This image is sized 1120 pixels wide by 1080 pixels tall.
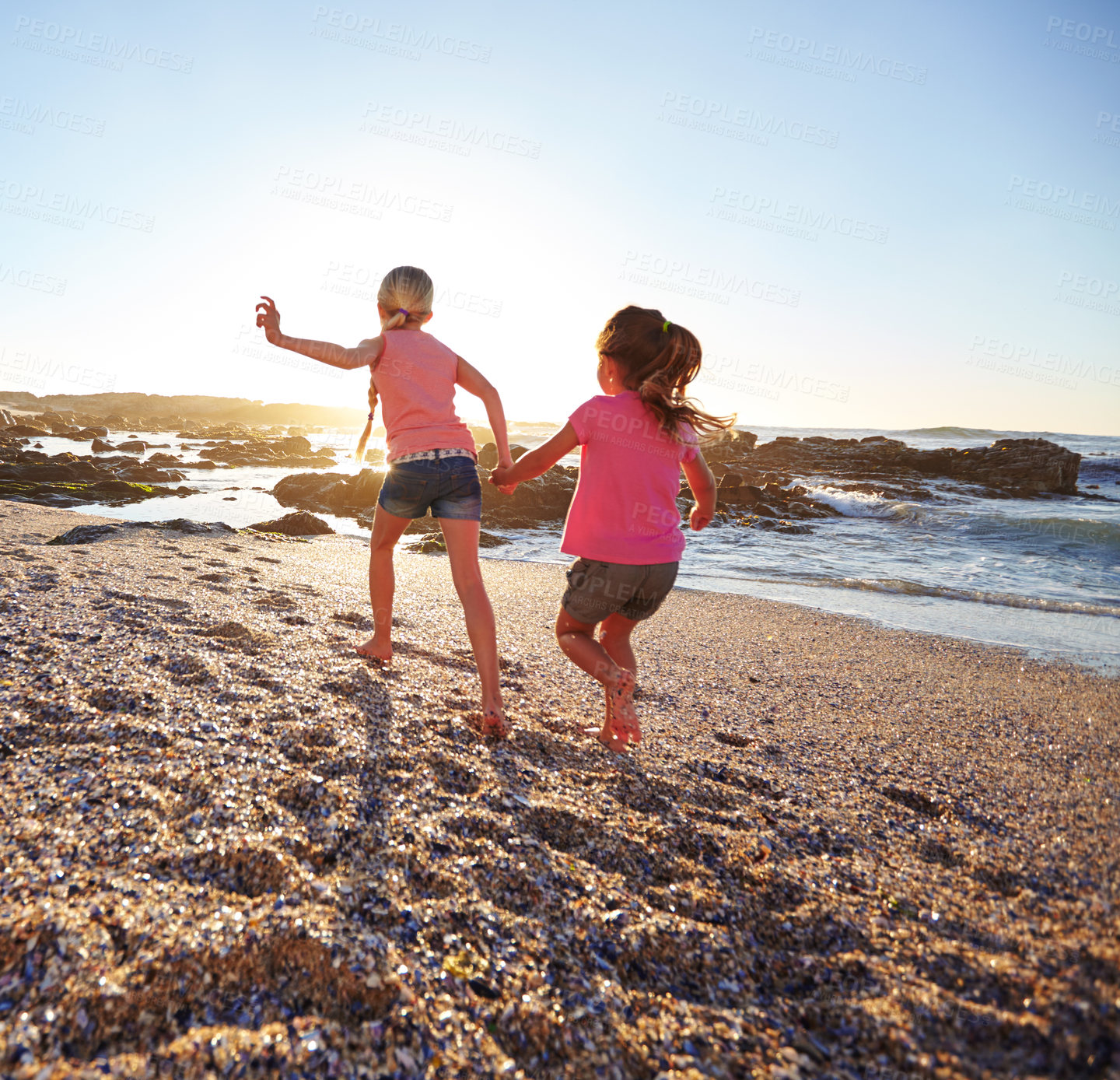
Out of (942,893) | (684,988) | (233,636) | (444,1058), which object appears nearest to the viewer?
(444,1058)

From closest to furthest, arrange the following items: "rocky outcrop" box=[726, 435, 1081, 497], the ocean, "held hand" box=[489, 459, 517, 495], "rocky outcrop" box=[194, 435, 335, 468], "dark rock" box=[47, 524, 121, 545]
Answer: "held hand" box=[489, 459, 517, 495] → "dark rock" box=[47, 524, 121, 545] → the ocean → "rocky outcrop" box=[726, 435, 1081, 497] → "rocky outcrop" box=[194, 435, 335, 468]

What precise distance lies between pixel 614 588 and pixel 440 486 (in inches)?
43.5

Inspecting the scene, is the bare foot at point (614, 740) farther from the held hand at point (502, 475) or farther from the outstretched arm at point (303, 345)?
the outstretched arm at point (303, 345)

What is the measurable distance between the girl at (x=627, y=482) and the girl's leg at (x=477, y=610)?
16.0 inches

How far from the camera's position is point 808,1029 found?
1.39 meters

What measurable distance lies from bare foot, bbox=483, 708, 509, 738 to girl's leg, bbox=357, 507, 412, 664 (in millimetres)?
A: 1058

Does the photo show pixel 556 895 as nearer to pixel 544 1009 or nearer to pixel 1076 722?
pixel 544 1009

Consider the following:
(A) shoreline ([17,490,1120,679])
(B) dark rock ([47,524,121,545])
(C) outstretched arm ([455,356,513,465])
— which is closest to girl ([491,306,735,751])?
(C) outstretched arm ([455,356,513,465])

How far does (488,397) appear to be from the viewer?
3381mm

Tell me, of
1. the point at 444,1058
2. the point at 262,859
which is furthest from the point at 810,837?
the point at 262,859

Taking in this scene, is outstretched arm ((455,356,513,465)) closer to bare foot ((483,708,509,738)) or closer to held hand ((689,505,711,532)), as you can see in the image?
held hand ((689,505,711,532))

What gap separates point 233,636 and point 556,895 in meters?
2.75

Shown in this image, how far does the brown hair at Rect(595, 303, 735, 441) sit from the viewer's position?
2912 millimetres

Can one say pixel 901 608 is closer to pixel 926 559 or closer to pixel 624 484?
pixel 926 559
